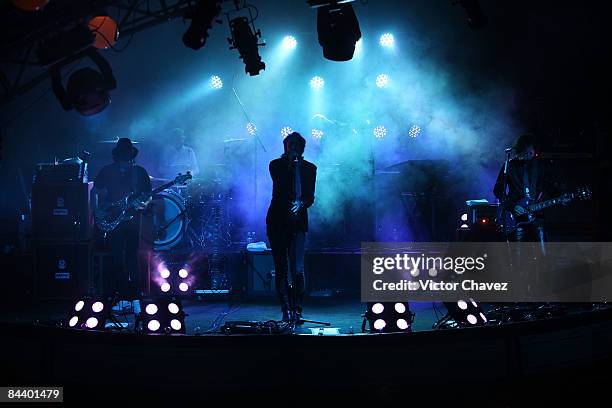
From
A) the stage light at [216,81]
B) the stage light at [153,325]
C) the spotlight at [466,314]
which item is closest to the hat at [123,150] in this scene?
the stage light at [153,325]

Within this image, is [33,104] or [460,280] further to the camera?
[33,104]

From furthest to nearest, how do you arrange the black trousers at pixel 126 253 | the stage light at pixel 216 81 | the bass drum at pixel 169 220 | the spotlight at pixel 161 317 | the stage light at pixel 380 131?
1. the stage light at pixel 216 81
2. the stage light at pixel 380 131
3. the bass drum at pixel 169 220
4. the black trousers at pixel 126 253
5. the spotlight at pixel 161 317

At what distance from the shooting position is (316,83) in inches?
514

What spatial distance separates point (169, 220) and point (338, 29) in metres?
5.36

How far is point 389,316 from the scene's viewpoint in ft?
17.6

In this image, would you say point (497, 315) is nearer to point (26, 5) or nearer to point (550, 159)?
point (550, 159)

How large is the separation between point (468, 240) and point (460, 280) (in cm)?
141

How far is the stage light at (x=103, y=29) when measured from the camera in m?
7.79

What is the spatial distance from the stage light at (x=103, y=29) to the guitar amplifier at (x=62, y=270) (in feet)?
11.1

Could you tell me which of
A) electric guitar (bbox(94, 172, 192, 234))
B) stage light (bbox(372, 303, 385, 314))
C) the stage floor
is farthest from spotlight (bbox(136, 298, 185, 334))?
electric guitar (bbox(94, 172, 192, 234))

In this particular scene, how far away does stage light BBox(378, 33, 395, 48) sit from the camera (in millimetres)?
12477

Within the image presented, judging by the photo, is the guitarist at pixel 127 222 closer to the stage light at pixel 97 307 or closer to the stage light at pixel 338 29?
the stage light at pixel 97 307

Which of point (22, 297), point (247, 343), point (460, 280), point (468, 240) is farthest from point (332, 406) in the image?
point (22, 297)

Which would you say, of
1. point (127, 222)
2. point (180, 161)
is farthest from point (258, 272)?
point (180, 161)
